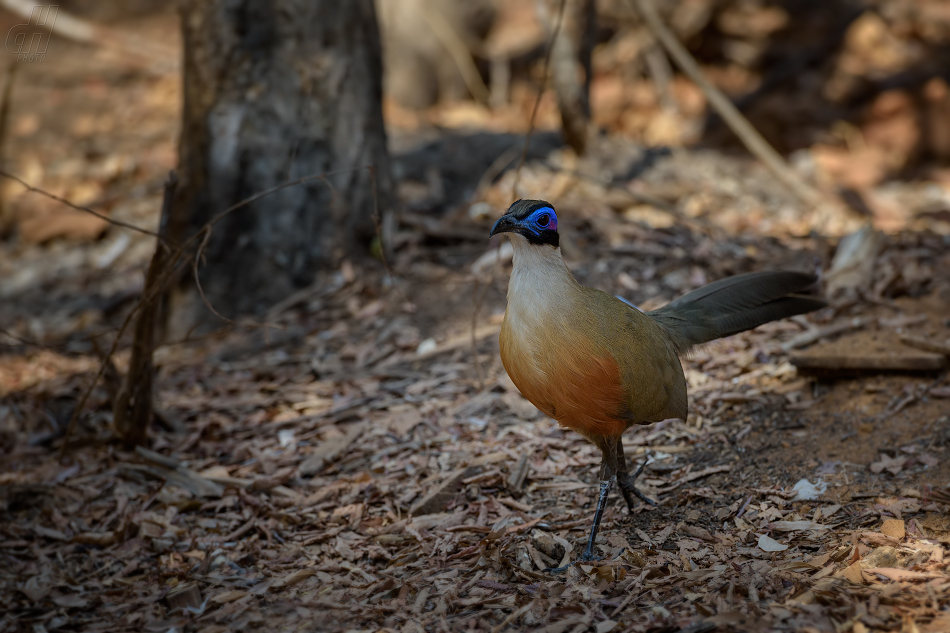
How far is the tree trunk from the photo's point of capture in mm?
5730

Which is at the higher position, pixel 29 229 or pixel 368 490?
pixel 29 229

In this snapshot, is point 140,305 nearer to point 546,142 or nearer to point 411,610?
point 411,610

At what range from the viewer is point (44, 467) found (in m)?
4.48

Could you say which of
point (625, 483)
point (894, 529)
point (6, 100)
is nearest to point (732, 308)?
point (625, 483)

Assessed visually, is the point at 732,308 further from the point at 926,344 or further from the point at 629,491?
the point at 926,344

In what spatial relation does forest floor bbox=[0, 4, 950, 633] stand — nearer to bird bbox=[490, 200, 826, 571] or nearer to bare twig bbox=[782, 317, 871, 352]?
bare twig bbox=[782, 317, 871, 352]

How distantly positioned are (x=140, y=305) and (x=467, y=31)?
404 inches

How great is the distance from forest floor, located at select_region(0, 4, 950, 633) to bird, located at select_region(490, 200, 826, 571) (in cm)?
51

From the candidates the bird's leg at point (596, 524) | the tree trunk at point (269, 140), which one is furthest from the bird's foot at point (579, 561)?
the tree trunk at point (269, 140)

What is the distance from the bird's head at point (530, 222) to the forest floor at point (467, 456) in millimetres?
1396

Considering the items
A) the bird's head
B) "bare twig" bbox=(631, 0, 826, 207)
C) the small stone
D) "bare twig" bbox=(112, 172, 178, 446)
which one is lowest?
the small stone

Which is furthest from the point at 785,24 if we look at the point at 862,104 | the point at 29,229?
the point at 29,229

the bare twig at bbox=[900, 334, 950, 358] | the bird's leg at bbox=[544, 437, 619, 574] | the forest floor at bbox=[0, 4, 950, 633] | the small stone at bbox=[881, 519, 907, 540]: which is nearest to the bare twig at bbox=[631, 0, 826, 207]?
the forest floor at bbox=[0, 4, 950, 633]

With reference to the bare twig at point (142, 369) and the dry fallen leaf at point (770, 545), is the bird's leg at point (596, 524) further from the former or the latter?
the bare twig at point (142, 369)
